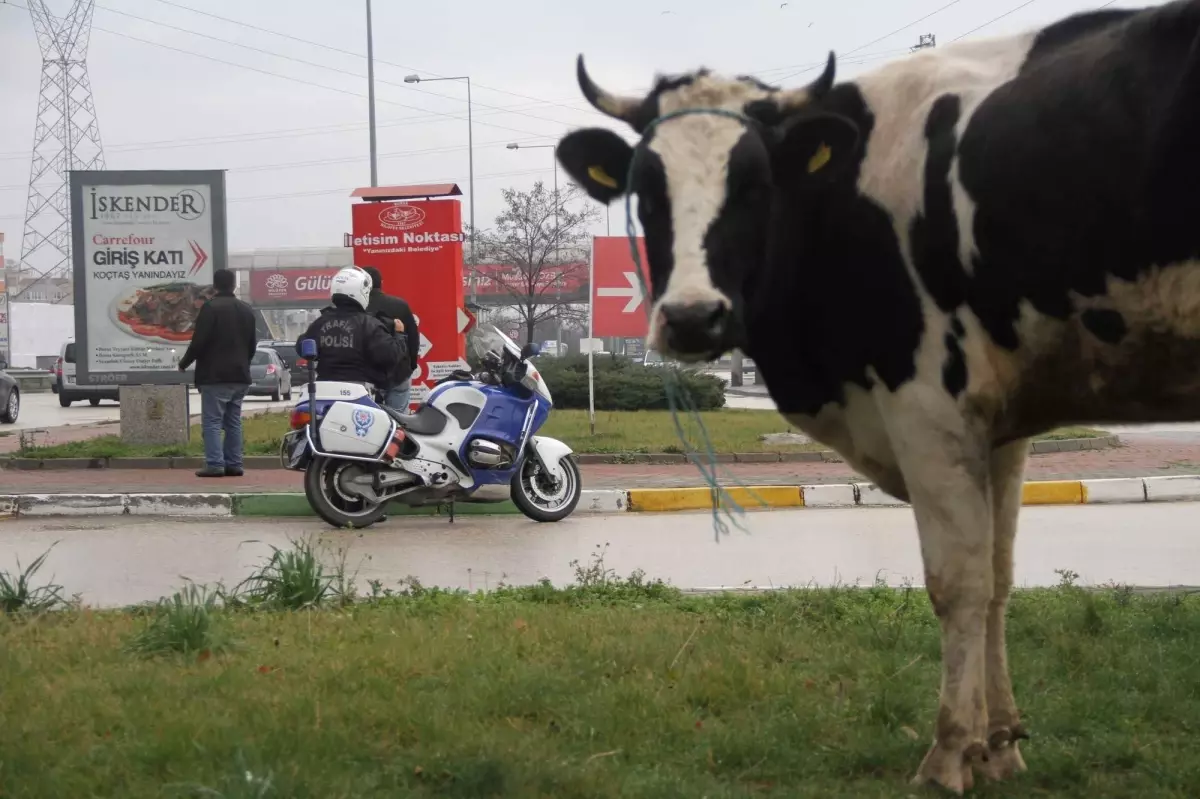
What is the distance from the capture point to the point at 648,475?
44.2 ft

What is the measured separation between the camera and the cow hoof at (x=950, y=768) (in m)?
3.87

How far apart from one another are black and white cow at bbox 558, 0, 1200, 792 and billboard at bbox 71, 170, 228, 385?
12.7 metres

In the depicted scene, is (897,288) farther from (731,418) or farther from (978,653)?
(731,418)

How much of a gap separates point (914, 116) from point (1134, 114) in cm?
77

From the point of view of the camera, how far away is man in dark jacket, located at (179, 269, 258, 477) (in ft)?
42.4

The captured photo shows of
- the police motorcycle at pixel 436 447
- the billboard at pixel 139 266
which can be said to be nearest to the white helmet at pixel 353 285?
the police motorcycle at pixel 436 447

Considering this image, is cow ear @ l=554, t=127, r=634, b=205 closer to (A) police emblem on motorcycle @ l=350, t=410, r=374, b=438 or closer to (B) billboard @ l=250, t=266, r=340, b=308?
(A) police emblem on motorcycle @ l=350, t=410, r=374, b=438

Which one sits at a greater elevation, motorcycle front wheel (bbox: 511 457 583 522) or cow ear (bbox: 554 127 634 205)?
cow ear (bbox: 554 127 634 205)

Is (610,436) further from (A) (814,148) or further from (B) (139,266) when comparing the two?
(A) (814,148)

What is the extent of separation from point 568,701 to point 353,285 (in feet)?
22.3

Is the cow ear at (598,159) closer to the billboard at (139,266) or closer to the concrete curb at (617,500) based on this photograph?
the concrete curb at (617,500)

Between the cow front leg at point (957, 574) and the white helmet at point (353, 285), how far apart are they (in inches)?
298

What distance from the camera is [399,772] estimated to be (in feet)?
12.9

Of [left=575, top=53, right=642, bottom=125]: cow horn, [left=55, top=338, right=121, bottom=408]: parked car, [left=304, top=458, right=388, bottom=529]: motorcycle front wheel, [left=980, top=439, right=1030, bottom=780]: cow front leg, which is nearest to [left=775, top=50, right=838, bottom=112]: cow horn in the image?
[left=575, top=53, right=642, bottom=125]: cow horn
